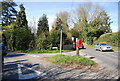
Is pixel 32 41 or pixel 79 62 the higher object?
pixel 32 41

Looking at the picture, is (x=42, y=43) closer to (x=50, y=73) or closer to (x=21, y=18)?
(x=50, y=73)

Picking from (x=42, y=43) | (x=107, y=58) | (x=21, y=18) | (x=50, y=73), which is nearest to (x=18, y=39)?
(x=42, y=43)

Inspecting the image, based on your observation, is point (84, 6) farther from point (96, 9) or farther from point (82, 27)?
point (82, 27)

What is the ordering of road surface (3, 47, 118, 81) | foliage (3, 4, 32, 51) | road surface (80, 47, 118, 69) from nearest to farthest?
1. road surface (3, 47, 118, 81)
2. road surface (80, 47, 118, 69)
3. foliage (3, 4, 32, 51)

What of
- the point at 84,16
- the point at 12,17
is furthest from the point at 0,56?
the point at 84,16

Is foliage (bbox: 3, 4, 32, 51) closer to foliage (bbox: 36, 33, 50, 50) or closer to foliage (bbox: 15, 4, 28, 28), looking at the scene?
foliage (bbox: 36, 33, 50, 50)

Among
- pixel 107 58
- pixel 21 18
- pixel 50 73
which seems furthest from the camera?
pixel 21 18

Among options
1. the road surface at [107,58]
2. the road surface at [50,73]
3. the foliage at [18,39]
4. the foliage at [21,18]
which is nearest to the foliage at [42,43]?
the foliage at [18,39]

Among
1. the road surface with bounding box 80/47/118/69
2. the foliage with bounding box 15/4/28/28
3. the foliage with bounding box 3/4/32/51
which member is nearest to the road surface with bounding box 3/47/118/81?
the road surface with bounding box 80/47/118/69

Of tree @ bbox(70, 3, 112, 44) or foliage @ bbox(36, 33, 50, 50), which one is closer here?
→ foliage @ bbox(36, 33, 50, 50)

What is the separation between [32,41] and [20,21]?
15.5 meters

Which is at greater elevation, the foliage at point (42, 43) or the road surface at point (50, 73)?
the foliage at point (42, 43)

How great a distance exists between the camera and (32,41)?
51.0 ft

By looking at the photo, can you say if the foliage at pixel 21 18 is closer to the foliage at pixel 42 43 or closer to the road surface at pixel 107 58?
the foliage at pixel 42 43
